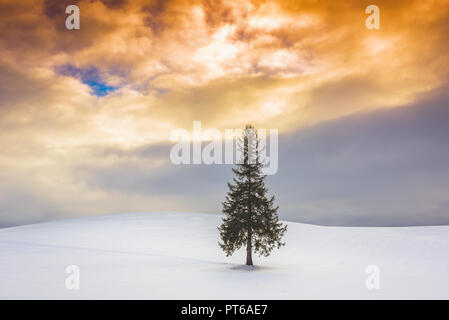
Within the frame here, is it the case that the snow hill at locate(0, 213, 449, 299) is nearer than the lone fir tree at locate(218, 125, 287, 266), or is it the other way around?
the snow hill at locate(0, 213, 449, 299)

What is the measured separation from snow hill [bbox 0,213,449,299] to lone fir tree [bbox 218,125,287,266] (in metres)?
2.23

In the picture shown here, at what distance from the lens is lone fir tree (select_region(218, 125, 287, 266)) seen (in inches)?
1137

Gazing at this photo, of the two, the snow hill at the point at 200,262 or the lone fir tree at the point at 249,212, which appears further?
the lone fir tree at the point at 249,212

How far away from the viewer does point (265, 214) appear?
95.0 feet

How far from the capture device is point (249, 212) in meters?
29.3

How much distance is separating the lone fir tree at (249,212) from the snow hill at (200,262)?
223cm

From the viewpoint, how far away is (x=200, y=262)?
32656 mm

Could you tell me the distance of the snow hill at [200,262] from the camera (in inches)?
782

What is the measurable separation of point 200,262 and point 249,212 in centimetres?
750

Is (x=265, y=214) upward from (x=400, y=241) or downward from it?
upward
